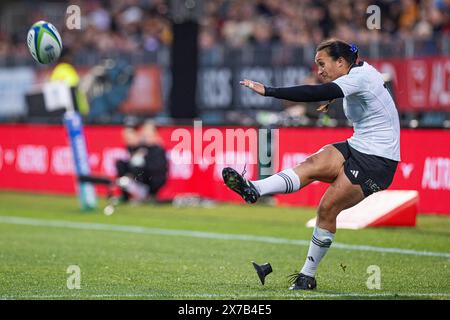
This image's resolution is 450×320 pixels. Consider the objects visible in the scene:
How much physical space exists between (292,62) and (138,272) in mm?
11609

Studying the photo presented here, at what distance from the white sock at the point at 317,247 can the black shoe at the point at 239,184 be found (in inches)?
31.6

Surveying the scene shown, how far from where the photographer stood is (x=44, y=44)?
11906mm

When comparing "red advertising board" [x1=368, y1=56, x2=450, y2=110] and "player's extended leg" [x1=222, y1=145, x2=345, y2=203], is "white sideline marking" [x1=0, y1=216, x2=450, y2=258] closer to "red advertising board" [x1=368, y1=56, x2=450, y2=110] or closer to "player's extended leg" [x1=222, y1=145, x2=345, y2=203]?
"player's extended leg" [x1=222, y1=145, x2=345, y2=203]

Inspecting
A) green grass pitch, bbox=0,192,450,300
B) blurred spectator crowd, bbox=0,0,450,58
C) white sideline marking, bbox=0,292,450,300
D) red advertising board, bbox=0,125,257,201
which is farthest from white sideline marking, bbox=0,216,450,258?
blurred spectator crowd, bbox=0,0,450,58

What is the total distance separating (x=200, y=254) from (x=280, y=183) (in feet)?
11.9

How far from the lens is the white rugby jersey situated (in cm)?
923

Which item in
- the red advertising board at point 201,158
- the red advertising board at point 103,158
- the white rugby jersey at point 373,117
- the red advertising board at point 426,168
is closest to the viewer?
the white rugby jersey at point 373,117

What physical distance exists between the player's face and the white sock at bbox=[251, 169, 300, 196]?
0.95 m

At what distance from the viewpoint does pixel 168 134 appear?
21047 millimetres

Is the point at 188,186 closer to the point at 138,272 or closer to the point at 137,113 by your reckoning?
the point at 137,113

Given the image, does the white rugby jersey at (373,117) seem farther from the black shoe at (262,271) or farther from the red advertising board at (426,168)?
the red advertising board at (426,168)

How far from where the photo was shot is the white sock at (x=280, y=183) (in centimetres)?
912

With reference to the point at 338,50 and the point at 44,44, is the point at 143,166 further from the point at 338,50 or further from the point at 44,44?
the point at 338,50

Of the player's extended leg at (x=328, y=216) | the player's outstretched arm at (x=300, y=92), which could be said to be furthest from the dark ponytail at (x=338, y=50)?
the player's extended leg at (x=328, y=216)
